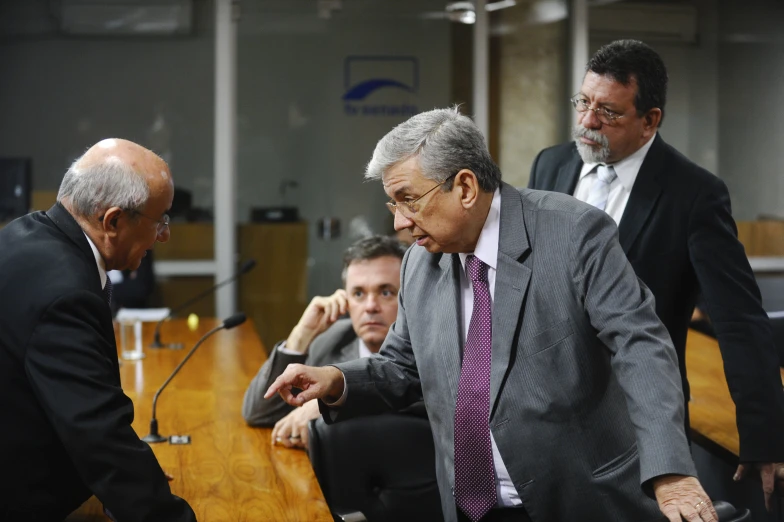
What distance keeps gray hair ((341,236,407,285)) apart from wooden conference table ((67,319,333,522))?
62cm

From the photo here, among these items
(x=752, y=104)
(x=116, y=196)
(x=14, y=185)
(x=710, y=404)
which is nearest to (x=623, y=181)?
(x=710, y=404)

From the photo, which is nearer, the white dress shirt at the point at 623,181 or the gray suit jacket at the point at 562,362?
the gray suit jacket at the point at 562,362

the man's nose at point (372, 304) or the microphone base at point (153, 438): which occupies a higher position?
the man's nose at point (372, 304)

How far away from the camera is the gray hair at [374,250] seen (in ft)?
10.1

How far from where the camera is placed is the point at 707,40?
7.04 m

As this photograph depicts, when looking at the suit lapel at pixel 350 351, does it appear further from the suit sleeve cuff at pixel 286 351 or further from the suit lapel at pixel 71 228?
the suit lapel at pixel 71 228

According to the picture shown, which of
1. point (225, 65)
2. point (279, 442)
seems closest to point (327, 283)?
point (225, 65)

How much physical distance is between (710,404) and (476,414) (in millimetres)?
1712

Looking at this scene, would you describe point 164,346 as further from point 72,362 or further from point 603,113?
point 72,362

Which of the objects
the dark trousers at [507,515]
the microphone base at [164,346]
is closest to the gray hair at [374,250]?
the dark trousers at [507,515]

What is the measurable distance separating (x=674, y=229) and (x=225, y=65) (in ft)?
15.0

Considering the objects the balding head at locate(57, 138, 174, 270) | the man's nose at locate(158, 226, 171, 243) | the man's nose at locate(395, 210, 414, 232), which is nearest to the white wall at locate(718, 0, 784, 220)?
the man's nose at locate(395, 210, 414, 232)

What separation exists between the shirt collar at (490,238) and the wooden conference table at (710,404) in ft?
3.55

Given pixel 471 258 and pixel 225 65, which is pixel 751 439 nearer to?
pixel 471 258
